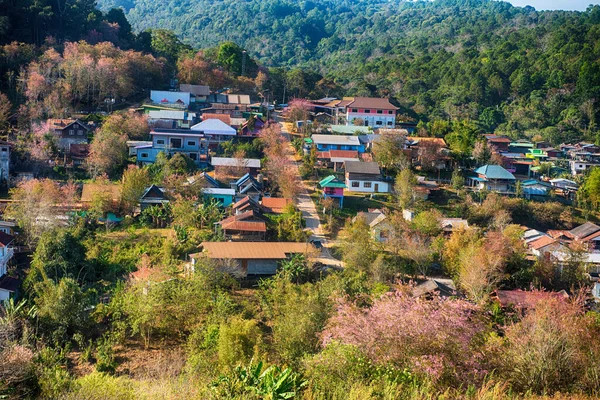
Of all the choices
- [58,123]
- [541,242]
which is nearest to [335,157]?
[541,242]

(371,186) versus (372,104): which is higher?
(372,104)

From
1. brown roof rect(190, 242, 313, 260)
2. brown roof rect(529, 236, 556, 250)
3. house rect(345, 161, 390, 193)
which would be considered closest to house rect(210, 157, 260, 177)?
house rect(345, 161, 390, 193)

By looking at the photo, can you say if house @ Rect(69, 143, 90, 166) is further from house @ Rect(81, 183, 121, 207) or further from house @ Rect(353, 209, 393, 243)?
house @ Rect(353, 209, 393, 243)

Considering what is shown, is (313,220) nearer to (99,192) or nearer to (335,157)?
(335,157)

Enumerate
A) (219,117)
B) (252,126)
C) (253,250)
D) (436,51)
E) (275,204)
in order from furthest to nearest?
1. (436,51)
2. (219,117)
3. (252,126)
4. (275,204)
5. (253,250)

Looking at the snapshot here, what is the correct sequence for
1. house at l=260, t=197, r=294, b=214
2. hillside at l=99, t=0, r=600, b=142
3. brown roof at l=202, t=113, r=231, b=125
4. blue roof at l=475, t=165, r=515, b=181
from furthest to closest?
1. hillside at l=99, t=0, r=600, b=142
2. brown roof at l=202, t=113, r=231, b=125
3. blue roof at l=475, t=165, r=515, b=181
4. house at l=260, t=197, r=294, b=214

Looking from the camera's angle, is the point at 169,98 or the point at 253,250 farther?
the point at 169,98

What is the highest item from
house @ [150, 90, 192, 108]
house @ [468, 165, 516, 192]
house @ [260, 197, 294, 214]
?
house @ [150, 90, 192, 108]

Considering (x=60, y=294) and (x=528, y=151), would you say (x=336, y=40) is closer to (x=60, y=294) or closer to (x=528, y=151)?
(x=528, y=151)

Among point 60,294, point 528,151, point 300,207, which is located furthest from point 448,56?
point 60,294
